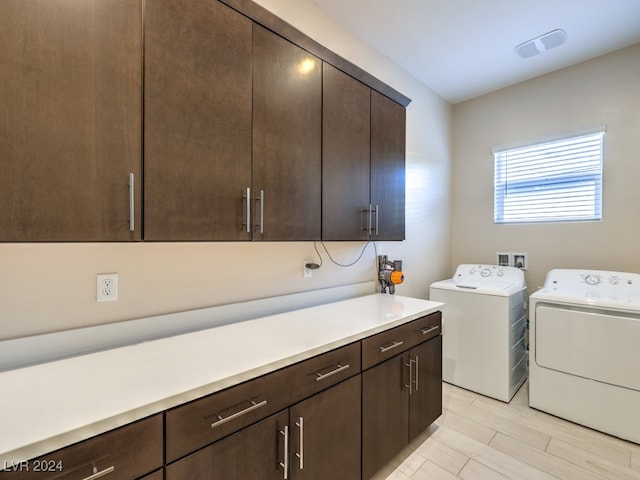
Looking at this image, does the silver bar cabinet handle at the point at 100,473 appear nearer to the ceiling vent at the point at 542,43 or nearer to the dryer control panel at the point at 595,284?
the dryer control panel at the point at 595,284

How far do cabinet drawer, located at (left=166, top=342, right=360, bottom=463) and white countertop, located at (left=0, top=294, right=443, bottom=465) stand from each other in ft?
0.11

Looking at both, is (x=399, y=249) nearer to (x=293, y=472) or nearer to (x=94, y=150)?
(x=293, y=472)

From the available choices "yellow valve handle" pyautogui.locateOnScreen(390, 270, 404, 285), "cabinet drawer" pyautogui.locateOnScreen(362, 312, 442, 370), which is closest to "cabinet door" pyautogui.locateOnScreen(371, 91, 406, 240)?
"yellow valve handle" pyautogui.locateOnScreen(390, 270, 404, 285)

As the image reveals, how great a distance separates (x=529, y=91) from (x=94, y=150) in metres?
3.59

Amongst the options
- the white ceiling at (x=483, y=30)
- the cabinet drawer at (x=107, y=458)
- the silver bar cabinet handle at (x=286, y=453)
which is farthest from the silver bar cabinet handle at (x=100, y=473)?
the white ceiling at (x=483, y=30)

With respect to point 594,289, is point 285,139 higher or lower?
higher

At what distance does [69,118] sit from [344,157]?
4.12 feet

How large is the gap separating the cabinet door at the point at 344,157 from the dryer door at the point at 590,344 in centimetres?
163

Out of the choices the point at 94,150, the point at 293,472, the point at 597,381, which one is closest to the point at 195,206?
the point at 94,150

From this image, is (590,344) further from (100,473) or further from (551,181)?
(100,473)

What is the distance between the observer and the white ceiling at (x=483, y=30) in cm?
202

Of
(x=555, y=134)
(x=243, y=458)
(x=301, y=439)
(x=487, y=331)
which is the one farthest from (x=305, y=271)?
(x=555, y=134)

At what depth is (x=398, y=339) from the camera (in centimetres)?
167

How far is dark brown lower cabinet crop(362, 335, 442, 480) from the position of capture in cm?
150
